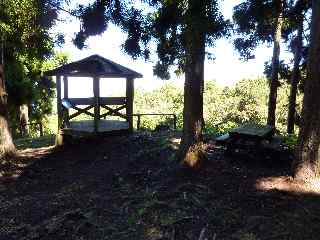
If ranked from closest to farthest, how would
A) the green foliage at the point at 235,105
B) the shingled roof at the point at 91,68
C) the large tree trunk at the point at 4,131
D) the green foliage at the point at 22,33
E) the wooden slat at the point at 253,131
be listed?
the wooden slat at the point at 253,131, the green foliage at the point at 22,33, the large tree trunk at the point at 4,131, the shingled roof at the point at 91,68, the green foliage at the point at 235,105

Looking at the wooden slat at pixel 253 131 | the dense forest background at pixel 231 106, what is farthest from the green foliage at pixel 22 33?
the dense forest background at pixel 231 106

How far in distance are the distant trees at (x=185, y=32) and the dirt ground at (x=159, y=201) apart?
0.95 m

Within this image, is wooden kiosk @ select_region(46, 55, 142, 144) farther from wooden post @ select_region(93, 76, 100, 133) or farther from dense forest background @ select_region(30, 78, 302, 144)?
dense forest background @ select_region(30, 78, 302, 144)

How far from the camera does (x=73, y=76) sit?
610 inches

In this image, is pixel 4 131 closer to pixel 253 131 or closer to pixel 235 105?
pixel 253 131

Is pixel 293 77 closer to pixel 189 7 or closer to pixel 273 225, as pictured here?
pixel 189 7

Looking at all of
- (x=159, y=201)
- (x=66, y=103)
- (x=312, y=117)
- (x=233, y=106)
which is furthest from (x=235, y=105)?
(x=159, y=201)

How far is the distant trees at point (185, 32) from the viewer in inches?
336

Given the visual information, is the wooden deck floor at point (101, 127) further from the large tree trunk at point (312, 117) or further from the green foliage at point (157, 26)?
the large tree trunk at point (312, 117)

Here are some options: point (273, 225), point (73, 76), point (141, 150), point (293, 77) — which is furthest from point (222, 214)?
point (293, 77)

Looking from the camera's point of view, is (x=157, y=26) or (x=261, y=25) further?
(x=261, y=25)

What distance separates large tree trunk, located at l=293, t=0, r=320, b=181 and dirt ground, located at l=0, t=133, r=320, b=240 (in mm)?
555

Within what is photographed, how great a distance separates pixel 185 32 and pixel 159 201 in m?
3.96

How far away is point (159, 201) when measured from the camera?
785 centimetres
